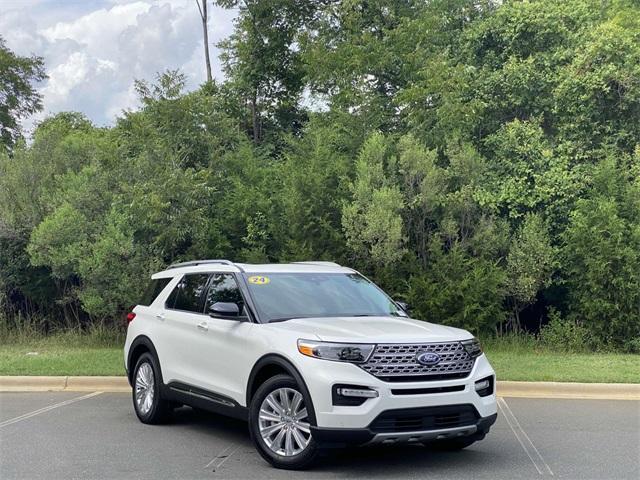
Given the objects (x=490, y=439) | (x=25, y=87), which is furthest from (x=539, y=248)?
(x=25, y=87)

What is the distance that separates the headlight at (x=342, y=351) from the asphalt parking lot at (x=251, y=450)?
3.26 ft

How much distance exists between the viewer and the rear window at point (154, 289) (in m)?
8.57

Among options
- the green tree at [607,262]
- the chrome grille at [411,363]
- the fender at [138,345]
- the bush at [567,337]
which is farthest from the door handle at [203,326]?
the green tree at [607,262]

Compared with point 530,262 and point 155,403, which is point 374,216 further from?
point 155,403

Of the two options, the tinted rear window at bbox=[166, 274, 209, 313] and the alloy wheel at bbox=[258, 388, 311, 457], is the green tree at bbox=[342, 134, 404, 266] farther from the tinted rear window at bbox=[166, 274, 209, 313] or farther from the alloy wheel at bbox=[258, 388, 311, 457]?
the alloy wheel at bbox=[258, 388, 311, 457]

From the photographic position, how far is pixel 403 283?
14.2 metres

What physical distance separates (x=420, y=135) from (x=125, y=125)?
723 centimetres

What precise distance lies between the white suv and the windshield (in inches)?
0.5

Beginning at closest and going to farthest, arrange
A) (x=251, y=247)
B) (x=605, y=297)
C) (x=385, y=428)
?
(x=385, y=428)
(x=605, y=297)
(x=251, y=247)

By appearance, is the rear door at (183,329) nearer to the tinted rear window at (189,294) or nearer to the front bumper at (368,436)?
the tinted rear window at (189,294)

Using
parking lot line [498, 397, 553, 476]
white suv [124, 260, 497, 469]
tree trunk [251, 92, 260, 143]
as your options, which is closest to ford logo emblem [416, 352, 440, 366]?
white suv [124, 260, 497, 469]

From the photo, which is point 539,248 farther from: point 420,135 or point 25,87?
point 25,87

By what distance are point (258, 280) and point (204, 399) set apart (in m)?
1.30

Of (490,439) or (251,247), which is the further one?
(251,247)
